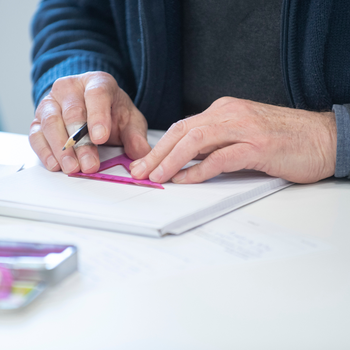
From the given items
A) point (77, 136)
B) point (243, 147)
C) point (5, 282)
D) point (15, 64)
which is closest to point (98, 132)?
point (77, 136)

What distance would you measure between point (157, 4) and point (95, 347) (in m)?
0.87

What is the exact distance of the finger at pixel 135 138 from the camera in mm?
781

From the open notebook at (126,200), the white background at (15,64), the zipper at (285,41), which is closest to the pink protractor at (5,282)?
the open notebook at (126,200)

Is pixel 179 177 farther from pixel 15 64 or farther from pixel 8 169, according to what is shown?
pixel 15 64

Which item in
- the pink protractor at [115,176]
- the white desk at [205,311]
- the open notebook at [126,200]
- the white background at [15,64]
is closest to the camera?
the white desk at [205,311]

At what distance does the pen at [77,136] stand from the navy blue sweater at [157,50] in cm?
38

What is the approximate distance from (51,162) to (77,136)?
76 mm

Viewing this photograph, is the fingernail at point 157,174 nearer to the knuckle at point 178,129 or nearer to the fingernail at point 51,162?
the knuckle at point 178,129

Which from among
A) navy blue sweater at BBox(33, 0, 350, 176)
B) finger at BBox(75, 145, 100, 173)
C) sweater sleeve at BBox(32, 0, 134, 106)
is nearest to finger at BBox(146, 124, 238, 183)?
finger at BBox(75, 145, 100, 173)

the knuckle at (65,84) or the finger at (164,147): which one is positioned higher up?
the knuckle at (65,84)

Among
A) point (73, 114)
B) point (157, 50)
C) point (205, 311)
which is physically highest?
point (157, 50)

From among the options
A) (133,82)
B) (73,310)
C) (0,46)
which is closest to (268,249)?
(73,310)

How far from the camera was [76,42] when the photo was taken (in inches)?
44.4

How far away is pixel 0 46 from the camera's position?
2.50 metres
